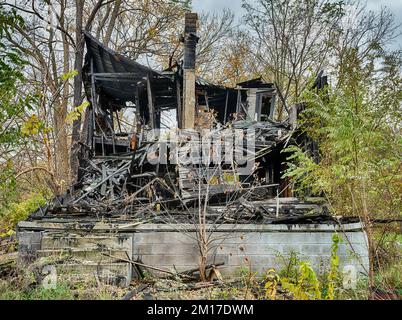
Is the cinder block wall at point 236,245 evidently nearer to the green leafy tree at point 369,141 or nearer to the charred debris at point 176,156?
the charred debris at point 176,156

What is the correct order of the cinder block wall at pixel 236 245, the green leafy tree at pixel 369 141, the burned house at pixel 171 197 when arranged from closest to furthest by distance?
the green leafy tree at pixel 369 141, the burned house at pixel 171 197, the cinder block wall at pixel 236 245

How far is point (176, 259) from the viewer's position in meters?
7.42

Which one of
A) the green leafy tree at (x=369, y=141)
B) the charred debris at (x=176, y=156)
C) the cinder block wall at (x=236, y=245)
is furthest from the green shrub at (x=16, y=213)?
the green leafy tree at (x=369, y=141)

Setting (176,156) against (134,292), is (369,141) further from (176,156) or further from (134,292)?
(176,156)

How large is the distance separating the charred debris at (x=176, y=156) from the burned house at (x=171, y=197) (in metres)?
0.04

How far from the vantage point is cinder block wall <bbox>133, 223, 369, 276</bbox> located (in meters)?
7.39

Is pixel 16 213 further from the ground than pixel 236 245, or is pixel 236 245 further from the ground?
pixel 16 213

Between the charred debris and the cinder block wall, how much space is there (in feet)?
0.89

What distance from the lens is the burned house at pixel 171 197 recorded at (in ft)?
23.8

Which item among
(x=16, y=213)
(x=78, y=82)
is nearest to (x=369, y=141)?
(x=16, y=213)

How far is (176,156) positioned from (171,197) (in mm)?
1286

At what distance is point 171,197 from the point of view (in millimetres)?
10367

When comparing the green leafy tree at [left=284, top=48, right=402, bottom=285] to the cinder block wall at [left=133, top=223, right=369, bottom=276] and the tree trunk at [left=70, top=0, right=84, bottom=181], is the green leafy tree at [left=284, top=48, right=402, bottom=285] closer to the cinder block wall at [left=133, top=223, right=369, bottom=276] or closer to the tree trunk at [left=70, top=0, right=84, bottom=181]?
the cinder block wall at [left=133, top=223, right=369, bottom=276]

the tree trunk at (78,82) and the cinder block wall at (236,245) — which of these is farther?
the tree trunk at (78,82)
